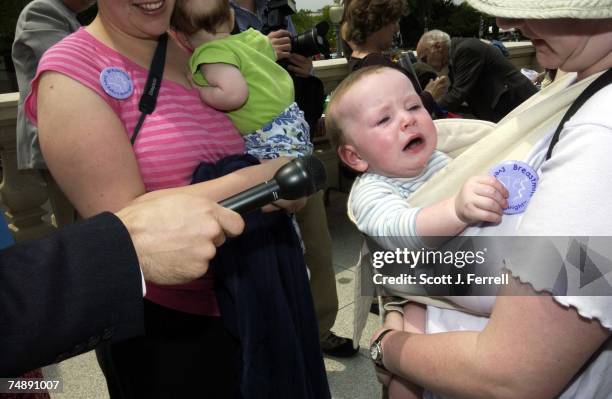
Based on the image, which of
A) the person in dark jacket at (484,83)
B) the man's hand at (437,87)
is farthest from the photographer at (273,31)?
the person in dark jacket at (484,83)

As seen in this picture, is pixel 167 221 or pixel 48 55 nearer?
pixel 167 221

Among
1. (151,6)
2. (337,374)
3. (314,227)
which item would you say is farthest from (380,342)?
(337,374)

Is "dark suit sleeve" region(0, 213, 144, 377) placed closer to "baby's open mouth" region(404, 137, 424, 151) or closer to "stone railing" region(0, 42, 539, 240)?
"baby's open mouth" region(404, 137, 424, 151)

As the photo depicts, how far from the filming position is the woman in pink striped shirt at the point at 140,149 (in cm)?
138

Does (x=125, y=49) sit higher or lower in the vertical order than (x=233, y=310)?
higher

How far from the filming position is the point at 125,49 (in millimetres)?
1578

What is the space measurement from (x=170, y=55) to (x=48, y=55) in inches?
16.3

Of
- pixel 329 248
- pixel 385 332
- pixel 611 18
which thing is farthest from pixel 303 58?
pixel 611 18

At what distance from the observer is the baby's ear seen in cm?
157

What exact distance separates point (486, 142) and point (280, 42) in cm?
167

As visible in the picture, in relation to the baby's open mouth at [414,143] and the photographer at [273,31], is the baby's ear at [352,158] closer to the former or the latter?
the baby's open mouth at [414,143]

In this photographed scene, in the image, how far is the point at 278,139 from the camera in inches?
74.5

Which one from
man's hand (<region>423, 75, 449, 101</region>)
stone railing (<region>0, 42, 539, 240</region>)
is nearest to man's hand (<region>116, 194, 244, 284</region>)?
stone railing (<region>0, 42, 539, 240</region>)

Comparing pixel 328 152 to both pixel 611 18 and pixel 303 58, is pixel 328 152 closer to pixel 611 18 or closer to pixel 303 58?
pixel 303 58
